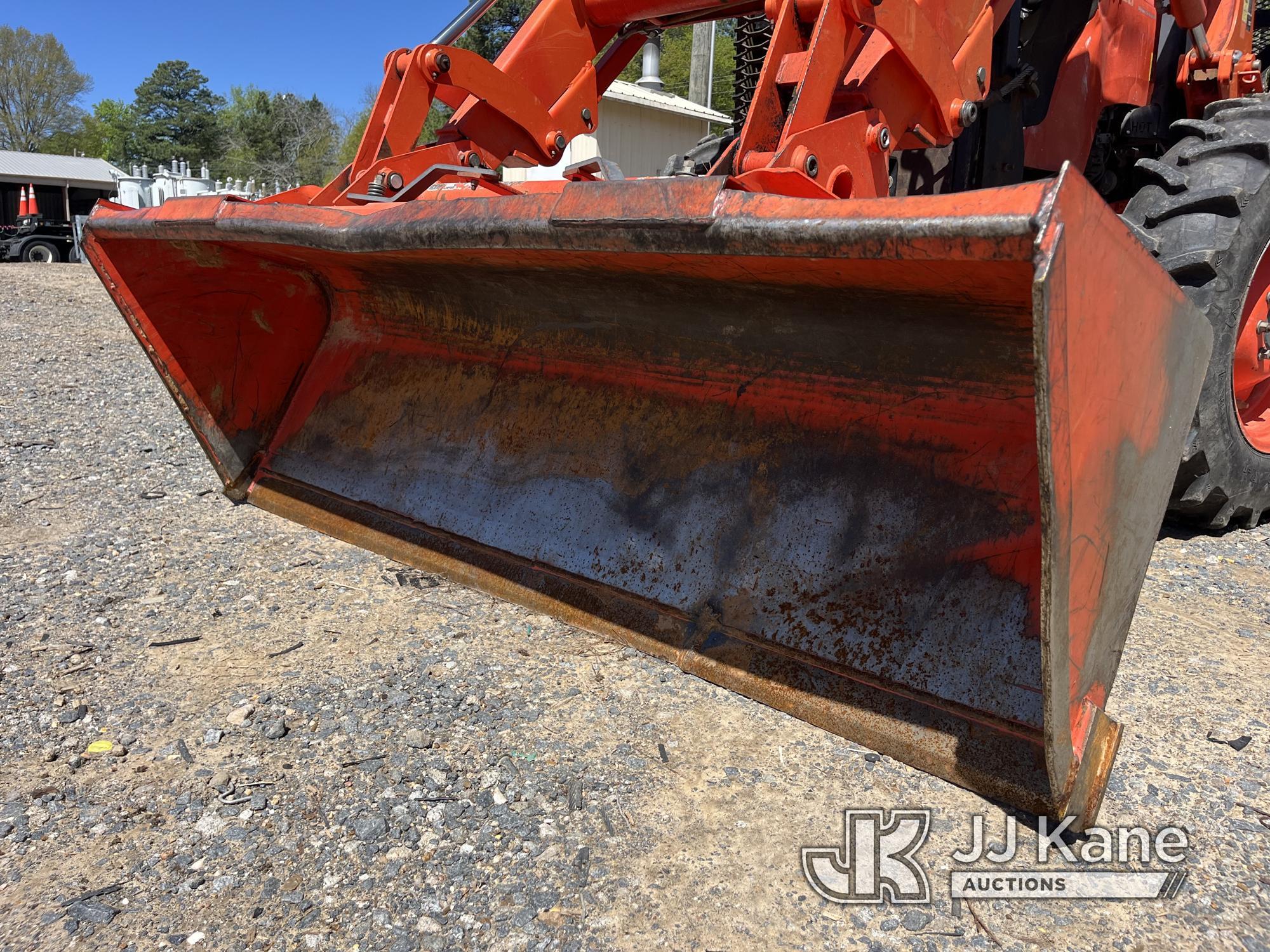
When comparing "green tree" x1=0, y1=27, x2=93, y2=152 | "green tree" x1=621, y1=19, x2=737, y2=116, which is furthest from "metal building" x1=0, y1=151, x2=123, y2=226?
"green tree" x1=0, y1=27, x2=93, y2=152

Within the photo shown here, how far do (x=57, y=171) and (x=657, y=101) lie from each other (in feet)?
82.2

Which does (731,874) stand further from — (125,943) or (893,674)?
(125,943)

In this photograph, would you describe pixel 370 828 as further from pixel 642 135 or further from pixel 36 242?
pixel 36 242

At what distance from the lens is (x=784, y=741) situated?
2137 millimetres

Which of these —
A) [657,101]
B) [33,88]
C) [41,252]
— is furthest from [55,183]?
[33,88]

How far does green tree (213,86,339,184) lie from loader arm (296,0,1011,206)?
A: 5567 centimetres

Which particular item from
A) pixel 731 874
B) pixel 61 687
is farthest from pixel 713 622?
pixel 61 687

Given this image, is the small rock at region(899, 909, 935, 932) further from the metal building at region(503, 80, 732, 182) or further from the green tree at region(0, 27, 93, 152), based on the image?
the green tree at region(0, 27, 93, 152)

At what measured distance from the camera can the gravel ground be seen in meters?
1.61

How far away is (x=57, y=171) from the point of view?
3125 cm

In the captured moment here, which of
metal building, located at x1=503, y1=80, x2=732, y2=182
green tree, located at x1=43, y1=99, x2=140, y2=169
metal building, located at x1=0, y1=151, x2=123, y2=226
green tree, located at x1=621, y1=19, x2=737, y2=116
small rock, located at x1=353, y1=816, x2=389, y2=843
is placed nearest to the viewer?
small rock, located at x1=353, y1=816, x2=389, y2=843

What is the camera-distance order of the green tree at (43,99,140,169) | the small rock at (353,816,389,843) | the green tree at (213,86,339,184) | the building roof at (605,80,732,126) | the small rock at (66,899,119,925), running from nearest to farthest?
the small rock at (66,899,119,925)
the small rock at (353,816,389,843)
the building roof at (605,80,732,126)
the green tree at (213,86,339,184)
the green tree at (43,99,140,169)

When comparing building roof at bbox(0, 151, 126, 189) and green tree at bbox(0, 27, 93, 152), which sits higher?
green tree at bbox(0, 27, 93, 152)

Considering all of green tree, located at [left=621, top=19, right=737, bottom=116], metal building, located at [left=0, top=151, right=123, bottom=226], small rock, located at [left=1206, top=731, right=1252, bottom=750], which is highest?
green tree, located at [left=621, top=19, right=737, bottom=116]
